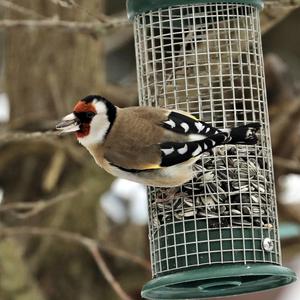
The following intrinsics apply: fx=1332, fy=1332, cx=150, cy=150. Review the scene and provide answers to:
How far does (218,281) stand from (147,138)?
842mm

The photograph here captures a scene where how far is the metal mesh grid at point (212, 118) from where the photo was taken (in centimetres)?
710

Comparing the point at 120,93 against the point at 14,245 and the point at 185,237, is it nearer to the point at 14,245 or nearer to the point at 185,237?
the point at 14,245

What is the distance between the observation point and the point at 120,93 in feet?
31.4

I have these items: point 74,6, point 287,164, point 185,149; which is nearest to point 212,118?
point 185,149

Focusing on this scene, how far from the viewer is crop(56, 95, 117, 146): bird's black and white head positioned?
22.5ft

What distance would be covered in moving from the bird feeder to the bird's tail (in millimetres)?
241

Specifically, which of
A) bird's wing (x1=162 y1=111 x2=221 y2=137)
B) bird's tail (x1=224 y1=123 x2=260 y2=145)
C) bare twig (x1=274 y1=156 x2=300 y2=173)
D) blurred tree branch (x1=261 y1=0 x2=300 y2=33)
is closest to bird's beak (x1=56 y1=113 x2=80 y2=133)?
bird's wing (x1=162 y1=111 x2=221 y2=137)

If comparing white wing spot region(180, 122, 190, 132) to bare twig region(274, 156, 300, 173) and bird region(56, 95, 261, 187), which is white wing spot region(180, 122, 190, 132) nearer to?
bird region(56, 95, 261, 187)

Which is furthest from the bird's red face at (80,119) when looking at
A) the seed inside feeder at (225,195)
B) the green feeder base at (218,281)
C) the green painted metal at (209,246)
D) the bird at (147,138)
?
the green feeder base at (218,281)

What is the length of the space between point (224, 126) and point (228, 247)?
67cm

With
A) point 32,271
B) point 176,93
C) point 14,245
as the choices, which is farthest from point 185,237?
point 32,271

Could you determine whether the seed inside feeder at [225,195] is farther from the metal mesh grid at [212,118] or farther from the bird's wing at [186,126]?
Result: the bird's wing at [186,126]

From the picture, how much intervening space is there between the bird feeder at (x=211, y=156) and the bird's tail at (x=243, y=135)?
24 centimetres

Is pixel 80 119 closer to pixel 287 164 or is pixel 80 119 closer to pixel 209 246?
pixel 209 246
